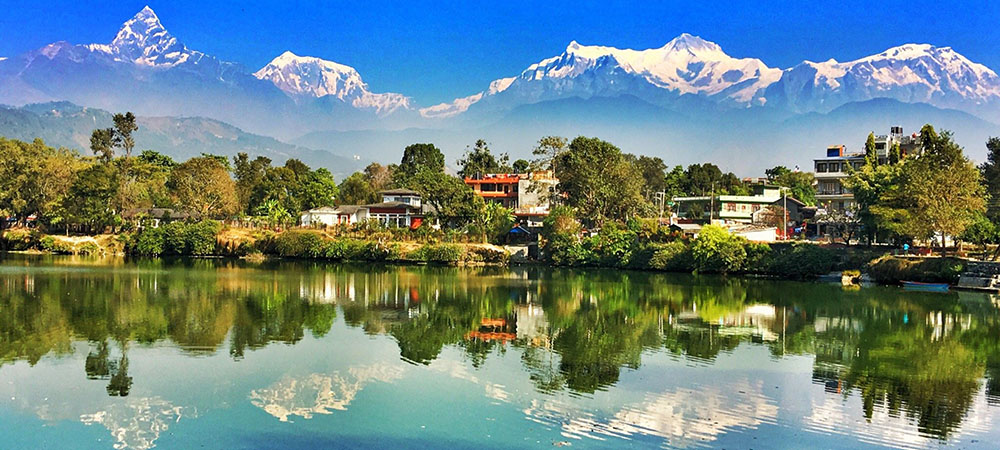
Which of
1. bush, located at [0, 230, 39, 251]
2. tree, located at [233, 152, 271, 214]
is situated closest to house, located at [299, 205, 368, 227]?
tree, located at [233, 152, 271, 214]

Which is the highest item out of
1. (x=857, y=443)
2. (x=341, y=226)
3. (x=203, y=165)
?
(x=203, y=165)

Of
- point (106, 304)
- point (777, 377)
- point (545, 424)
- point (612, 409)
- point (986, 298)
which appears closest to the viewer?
point (545, 424)

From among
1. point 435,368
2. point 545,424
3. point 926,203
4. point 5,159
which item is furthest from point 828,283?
point 5,159

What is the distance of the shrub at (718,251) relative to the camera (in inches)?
1861

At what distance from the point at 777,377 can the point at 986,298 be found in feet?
69.6

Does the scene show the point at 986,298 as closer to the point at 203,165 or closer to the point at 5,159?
the point at 203,165

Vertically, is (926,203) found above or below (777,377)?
above

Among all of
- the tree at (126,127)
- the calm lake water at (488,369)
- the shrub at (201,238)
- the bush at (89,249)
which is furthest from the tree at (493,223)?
the tree at (126,127)

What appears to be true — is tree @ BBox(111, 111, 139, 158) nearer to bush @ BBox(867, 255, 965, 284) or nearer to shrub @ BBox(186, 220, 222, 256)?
shrub @ BBox(186, 220, 222, 256)

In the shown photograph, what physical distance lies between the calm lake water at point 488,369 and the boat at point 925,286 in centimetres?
202

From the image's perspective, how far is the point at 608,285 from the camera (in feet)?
137

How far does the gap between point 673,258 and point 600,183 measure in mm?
11101

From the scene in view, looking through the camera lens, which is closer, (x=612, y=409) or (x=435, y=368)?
(x=612, y=409)

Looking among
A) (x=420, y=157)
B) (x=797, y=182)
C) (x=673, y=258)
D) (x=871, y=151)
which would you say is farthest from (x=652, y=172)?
(x=673, y=258)
